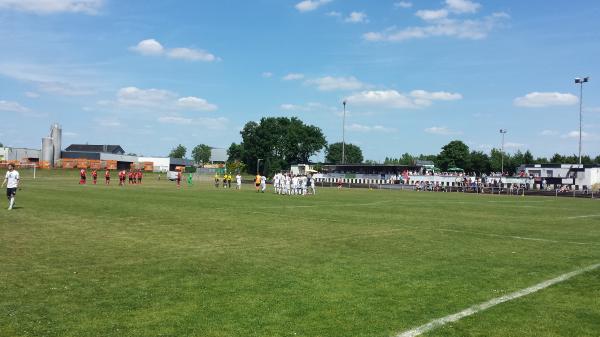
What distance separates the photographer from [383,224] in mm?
18906

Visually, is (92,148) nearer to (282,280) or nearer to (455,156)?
(455,156)

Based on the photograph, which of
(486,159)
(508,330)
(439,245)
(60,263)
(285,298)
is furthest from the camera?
(486,159)

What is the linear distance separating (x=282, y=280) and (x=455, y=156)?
14133 centimetres

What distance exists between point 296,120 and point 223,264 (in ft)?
483

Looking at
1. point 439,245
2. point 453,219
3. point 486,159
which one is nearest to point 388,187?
point 453,219

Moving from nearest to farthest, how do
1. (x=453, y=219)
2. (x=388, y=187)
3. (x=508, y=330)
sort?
(x=508, y=330) → (x=453, y=219) → (x=388, y=187)

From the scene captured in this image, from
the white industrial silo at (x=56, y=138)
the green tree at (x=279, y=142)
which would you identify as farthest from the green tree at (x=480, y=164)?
the white industrial silo at (x=56, y=138)

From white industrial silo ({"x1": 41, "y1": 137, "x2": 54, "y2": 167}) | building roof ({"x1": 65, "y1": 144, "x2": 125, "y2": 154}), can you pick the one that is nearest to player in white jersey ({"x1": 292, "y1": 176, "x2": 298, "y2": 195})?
white industrial silo ({"x1": 41, "y1": 137, "x2": 54, "y2": 167})

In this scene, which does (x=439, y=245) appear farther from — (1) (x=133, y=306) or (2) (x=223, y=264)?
(1) (x=133, y=306)

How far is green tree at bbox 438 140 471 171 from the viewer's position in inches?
5581

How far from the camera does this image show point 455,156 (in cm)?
14275

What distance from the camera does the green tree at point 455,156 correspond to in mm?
141750

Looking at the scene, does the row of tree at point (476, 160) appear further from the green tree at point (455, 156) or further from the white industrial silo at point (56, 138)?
the white industrial silo at point (56, 138)

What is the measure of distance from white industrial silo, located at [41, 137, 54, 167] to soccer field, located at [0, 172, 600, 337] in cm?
10235
